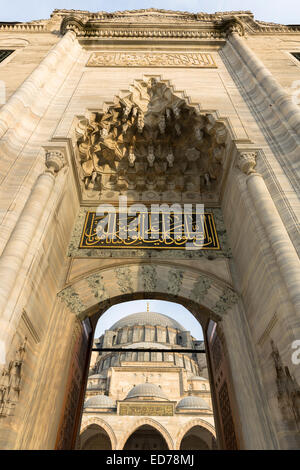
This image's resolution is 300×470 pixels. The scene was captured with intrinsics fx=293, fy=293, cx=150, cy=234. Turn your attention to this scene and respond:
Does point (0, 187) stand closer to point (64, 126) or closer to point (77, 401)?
point (64, 126)

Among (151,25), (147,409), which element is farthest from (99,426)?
(151,25)

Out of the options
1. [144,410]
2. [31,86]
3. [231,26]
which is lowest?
[31,86]

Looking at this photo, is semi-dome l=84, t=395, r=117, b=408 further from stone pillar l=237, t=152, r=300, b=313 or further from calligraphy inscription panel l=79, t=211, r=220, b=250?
stone pillar l=237, t=152, r=300, b=313

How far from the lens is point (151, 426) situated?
20.9 metres

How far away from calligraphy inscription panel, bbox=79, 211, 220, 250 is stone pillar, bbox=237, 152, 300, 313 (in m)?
1.27

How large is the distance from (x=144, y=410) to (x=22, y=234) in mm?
22296

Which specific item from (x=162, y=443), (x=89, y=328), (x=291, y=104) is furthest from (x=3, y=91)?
(x=162, y=443)

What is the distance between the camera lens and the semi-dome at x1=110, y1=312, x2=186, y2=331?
4034 centimetres

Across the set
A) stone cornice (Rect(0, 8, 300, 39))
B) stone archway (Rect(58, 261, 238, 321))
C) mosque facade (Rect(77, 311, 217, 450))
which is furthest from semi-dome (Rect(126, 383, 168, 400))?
stone cornice (Rect(0, 8, 300, 39))

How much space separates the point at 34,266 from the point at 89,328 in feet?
7.73

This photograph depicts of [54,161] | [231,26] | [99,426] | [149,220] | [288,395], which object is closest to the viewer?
[288,395]

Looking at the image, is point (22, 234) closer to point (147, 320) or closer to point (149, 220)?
point (149, 220)

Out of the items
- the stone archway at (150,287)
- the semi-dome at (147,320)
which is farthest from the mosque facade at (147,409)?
the stone archway at (150,287)

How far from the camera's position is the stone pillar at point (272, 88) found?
468 centimetres
